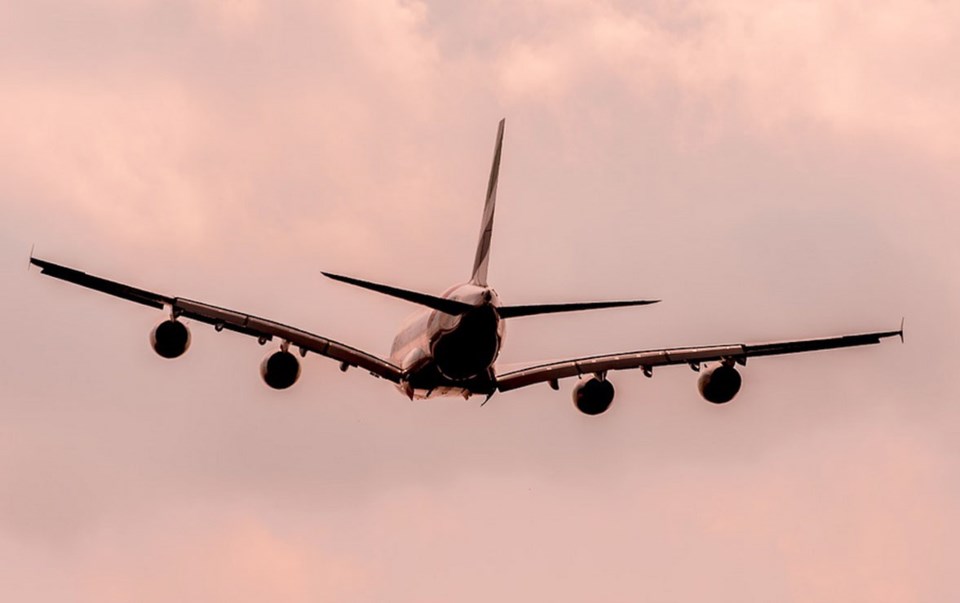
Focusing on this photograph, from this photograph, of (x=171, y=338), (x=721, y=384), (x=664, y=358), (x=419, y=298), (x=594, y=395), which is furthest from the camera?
(x=594, y=395)

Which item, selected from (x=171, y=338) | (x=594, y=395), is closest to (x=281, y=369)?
(x=171, y=338)

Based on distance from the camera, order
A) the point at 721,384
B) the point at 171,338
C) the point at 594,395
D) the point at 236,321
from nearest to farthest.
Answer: the point at 171,338 → the point at 236,321 → the point at 721,384 → the point at 594,395

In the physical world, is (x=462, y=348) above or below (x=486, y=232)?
below

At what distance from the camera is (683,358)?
65062 mm

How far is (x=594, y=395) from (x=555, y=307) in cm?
976

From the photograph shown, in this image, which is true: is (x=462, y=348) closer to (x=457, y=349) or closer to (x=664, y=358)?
(x=457, y=349)

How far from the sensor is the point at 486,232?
226 ft

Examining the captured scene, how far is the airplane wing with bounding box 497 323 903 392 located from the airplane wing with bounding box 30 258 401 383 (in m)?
5.06

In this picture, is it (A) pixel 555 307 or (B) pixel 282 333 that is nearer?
(A) pixel 555 307

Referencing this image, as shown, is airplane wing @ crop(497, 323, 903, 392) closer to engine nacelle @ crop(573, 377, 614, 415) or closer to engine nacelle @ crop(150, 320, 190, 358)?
engine nacelle @ crop(573, 377, 614, 415)

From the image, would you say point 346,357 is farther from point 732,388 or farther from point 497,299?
point 732,388

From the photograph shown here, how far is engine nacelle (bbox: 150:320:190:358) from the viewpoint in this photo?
202 ft

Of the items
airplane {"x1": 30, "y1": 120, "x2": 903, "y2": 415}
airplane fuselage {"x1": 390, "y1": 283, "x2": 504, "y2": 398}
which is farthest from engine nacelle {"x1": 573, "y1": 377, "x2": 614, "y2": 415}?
airplane fuselage {"x1": 390, "y1": 283, "x2": 504, "y2": 398}

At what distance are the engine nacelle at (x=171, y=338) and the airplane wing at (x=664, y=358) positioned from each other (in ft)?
40.0
